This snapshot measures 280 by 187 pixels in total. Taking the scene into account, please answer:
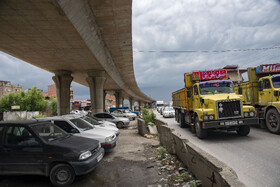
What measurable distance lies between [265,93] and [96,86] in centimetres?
1604

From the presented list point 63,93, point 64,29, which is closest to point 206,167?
point 64,29

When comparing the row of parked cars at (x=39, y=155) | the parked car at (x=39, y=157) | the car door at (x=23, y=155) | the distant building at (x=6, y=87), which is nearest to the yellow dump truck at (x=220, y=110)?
the row of parked cars at (x=39, y=155)

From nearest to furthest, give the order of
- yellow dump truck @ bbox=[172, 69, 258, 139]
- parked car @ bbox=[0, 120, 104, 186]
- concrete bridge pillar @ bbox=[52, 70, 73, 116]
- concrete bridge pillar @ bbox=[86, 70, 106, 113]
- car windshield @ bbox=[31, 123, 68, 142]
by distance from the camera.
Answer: parked car @ bbox=[0, 120, 104, 186]
car windshield @ bbox=[31, 123, 68, 142]
yellow dump truck @ bbox=[172, 69, 258, 139]
concrete bridge pillar @ bbox=[86, 70, 106, 113]
concrete bridge pillar @ bbox=[52, 70, 73, 116]

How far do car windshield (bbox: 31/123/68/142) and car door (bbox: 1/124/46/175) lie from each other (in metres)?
0.16

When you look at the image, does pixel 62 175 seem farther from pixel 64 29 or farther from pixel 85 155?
pixel 64 29

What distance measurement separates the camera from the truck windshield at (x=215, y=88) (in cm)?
889

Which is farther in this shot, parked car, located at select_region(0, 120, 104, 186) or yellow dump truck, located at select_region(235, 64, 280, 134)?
yellow dump truck, located at select_region(235, 64, 280, 134)

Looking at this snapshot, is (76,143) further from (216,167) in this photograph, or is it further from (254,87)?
(254,87)

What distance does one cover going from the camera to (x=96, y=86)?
2048 centimetres

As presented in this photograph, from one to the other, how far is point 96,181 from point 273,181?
4.00 m

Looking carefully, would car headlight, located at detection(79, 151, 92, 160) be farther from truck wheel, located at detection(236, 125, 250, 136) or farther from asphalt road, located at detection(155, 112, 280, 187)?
truck wheel, located at detection(236, 125, 250, 136)

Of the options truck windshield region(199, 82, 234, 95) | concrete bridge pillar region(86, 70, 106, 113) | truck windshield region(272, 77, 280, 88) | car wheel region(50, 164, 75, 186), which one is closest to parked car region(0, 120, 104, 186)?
car wheel region(50, 164, 75, 186)

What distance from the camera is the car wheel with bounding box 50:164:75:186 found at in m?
4.30

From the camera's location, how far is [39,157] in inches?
170
